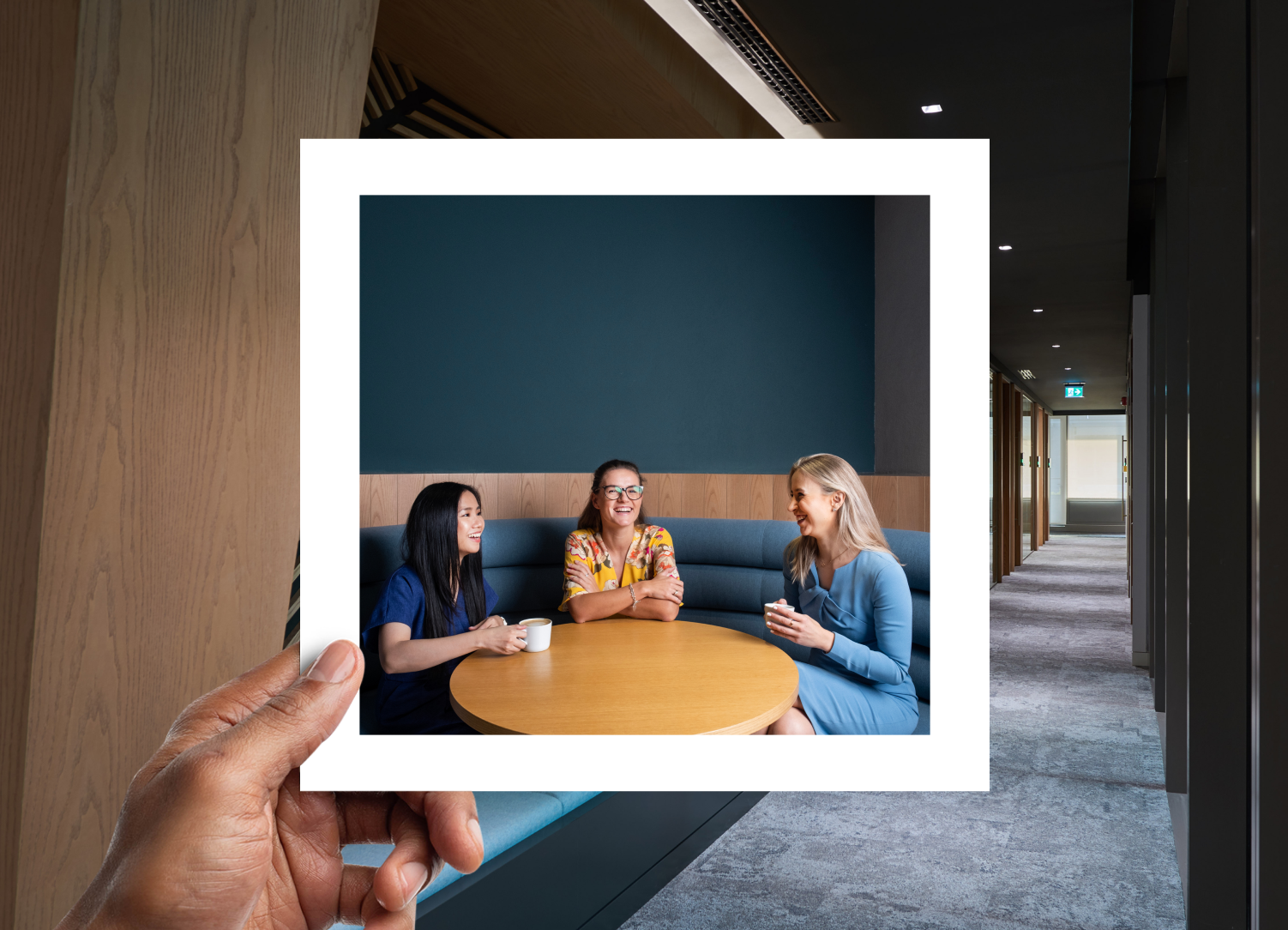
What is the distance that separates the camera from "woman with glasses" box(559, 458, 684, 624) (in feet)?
3.40

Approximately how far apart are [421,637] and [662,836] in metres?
2.08

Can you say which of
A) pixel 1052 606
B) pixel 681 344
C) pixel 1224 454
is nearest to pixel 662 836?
pixel 681 344

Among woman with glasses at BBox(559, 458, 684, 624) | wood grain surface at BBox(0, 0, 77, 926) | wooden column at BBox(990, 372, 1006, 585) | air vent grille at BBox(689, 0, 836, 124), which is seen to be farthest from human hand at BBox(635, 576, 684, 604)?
wooden column at BBox(990, 372, 1006, 585)

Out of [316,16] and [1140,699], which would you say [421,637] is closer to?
[316,16]

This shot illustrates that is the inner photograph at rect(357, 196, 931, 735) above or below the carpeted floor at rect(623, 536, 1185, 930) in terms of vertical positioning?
above

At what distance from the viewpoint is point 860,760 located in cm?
74

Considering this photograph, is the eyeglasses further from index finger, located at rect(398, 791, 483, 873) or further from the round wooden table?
index finger, located at rect(398, 791, 483, 873)

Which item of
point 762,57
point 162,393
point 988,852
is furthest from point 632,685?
point 762,57

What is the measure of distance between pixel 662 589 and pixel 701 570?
0.35 ft

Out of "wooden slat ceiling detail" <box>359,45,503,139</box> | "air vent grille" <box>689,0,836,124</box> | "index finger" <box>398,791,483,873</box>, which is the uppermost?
"air vent grille" <box>689,0,836,124</box>

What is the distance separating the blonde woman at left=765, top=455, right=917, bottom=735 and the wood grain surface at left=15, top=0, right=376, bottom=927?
1.28 metres

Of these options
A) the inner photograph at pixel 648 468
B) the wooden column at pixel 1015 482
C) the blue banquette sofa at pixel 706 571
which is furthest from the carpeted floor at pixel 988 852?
the wooden column at pixel 1015 482

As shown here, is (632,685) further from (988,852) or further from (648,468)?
(988,852)

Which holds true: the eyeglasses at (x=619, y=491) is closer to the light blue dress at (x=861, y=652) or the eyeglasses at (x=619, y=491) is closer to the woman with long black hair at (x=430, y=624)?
the woman with long black hair at (x=430, y=624)
